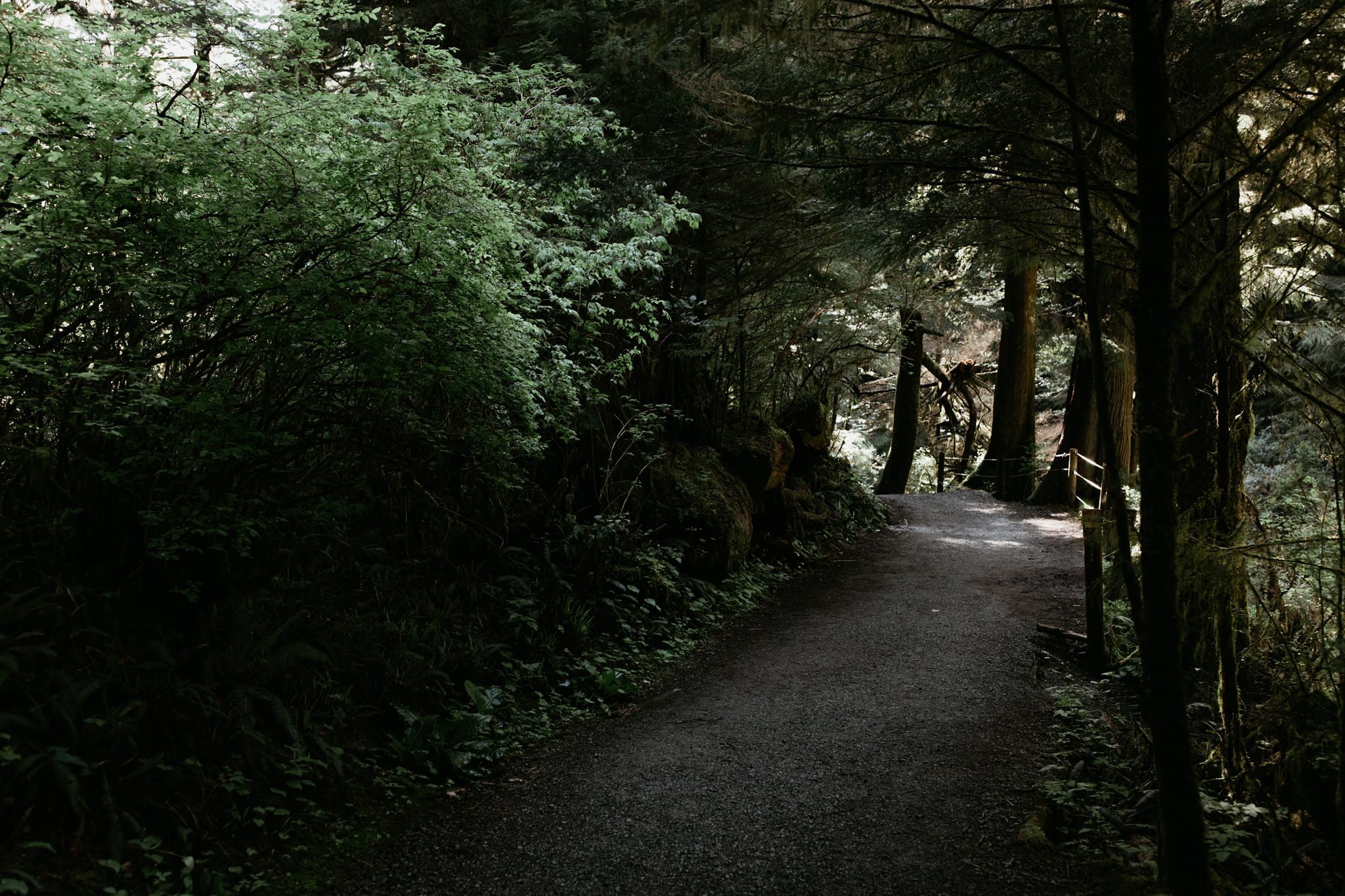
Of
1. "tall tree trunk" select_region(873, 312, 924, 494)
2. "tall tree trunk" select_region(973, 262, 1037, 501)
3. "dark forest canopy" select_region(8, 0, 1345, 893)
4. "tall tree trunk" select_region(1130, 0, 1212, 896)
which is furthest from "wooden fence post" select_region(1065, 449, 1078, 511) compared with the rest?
"tall tree trunk" select_region(1130, 0, 1212, 896)

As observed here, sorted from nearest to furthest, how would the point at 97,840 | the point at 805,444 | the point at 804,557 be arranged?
1. the point at 97,840
2. the point at 804,557
3. the point at 805,444

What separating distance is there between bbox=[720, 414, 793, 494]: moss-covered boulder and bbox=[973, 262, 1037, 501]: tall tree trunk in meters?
6.73

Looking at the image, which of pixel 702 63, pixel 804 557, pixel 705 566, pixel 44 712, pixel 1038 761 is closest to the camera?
pixel 44 712


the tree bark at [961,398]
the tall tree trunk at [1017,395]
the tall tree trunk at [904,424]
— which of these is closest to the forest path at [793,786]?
the tall tree trunk at [1017,395]

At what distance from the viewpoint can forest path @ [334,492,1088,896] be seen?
397cm

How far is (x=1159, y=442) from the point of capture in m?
3.41

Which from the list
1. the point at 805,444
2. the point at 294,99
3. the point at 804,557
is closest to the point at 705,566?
the point at 804,557

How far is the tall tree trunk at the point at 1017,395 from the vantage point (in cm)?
1596

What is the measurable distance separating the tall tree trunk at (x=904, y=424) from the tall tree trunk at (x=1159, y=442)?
1456 cm

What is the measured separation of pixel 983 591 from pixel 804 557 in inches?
105

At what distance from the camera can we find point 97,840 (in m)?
3.51

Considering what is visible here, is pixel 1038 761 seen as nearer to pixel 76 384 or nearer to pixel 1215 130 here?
pixel 1215 130

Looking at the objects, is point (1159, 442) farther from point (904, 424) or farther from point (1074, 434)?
point (904, 424)

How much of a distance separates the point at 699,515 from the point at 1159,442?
6.57 meters
